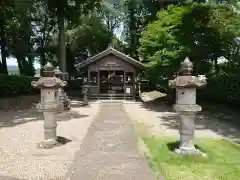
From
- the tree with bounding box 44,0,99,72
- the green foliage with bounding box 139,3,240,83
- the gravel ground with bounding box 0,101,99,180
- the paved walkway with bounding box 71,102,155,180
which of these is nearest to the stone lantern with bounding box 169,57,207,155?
the paved walkway with bounding box 71,102,155,180

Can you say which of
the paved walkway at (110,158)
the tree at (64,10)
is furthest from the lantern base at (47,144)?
the tree at (64,10)

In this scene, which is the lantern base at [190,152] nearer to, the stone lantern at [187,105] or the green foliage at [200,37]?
the stone lantern at [187,105]

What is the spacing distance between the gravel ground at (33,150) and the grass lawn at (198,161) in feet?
7.93

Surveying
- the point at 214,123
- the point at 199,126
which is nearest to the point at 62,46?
the point at 214,123

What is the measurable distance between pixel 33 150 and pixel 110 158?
2.73 m

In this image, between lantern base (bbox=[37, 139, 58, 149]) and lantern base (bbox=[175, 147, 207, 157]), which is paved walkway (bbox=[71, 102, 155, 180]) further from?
lantern base (bbox=[175, 147, 207, 157])

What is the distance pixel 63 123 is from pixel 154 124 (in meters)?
4.53

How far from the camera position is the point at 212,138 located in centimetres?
1102

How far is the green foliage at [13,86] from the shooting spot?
21.9 meters

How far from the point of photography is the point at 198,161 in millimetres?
7809

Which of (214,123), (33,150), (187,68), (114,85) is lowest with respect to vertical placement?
(214,123)

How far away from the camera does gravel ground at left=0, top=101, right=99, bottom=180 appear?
6.82 m

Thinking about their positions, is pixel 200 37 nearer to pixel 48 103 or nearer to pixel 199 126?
pixel 199 126

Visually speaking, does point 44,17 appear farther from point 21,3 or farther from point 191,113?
point 191,113
